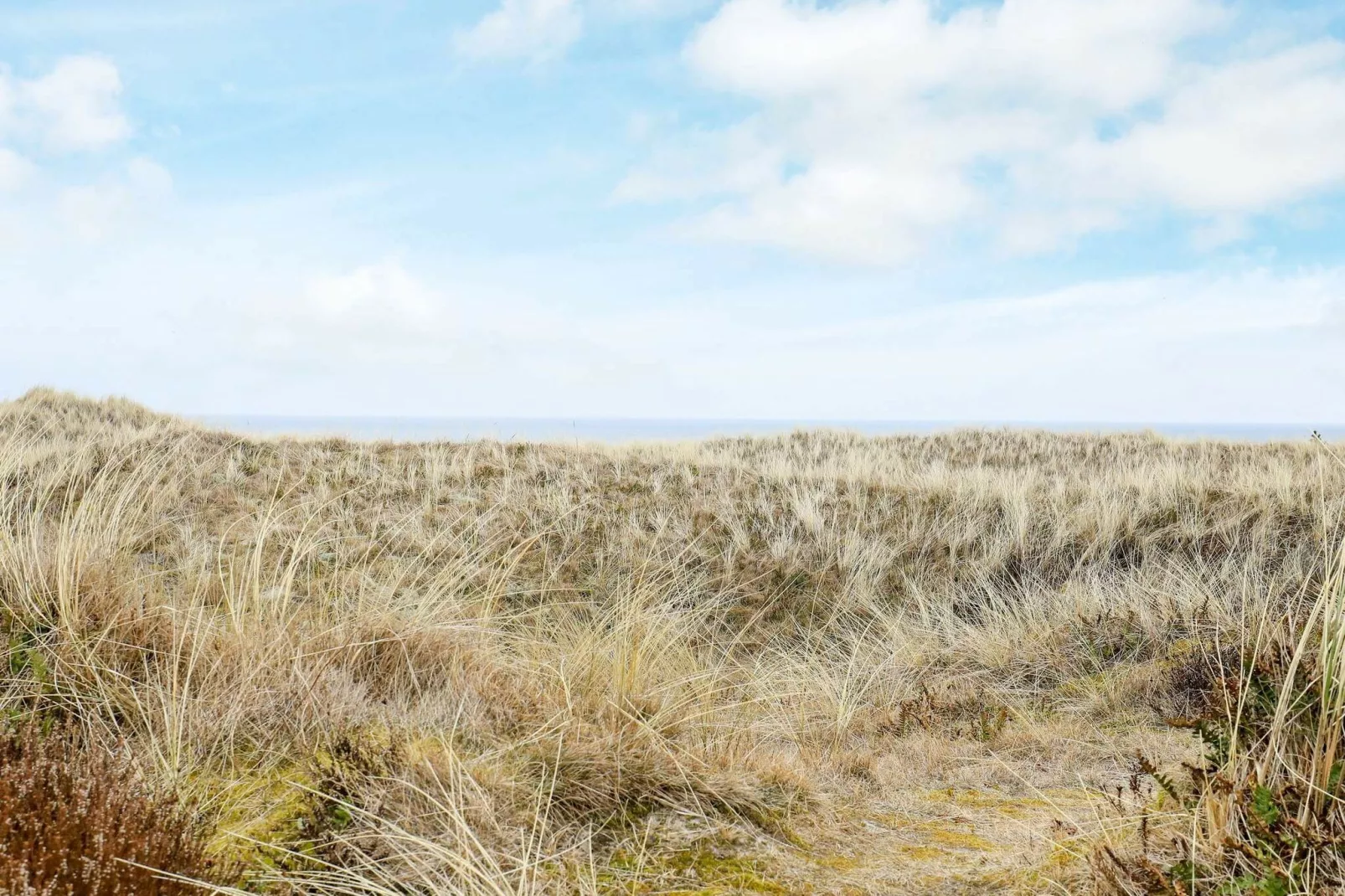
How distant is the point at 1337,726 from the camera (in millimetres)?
2422

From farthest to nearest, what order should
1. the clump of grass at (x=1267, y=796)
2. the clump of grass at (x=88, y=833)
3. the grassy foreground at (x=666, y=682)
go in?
the grassy foreground at (x=666, y=682), the clump of grass at (x=1267, y=796), the clump of grass at (x=88, y=833)

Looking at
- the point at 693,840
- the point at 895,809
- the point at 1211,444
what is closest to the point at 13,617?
the point at 693,840

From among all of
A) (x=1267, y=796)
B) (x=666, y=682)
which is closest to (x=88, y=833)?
(x=666, y=682)

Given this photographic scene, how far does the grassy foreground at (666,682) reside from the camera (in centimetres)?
270

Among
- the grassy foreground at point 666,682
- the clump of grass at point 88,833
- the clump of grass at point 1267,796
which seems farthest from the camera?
the grassy foreground at point 666,682

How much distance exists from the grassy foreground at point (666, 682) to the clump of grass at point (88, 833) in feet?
0.32

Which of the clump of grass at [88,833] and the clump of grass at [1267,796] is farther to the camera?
the clump of grass at [1267,796]

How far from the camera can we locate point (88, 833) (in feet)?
6.82

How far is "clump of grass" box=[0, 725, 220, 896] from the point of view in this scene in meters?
1.89

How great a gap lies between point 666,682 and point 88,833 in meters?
2.43

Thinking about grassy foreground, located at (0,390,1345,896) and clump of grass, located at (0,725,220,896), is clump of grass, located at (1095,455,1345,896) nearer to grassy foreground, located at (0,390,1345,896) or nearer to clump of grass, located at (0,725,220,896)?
grassy foreground, located at (0,390,1345,896)

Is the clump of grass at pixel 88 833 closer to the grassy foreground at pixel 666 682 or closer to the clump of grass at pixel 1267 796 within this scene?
the grassy foreground at pixel 666 682

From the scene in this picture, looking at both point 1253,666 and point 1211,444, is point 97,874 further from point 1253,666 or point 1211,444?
point 1211,444

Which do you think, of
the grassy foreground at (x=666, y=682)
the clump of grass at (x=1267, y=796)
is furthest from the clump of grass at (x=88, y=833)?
the clump of grass at (x=1267, y=796)
